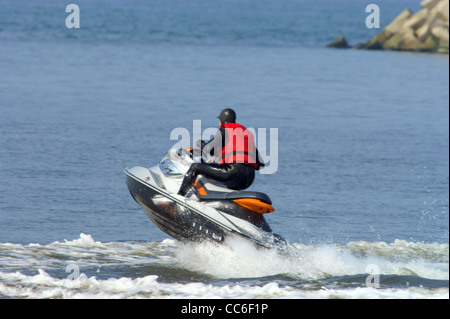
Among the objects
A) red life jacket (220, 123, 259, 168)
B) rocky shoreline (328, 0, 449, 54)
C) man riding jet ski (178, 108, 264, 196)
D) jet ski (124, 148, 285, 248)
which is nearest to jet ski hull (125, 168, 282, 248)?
jet ski (124, 148, 285, 248)

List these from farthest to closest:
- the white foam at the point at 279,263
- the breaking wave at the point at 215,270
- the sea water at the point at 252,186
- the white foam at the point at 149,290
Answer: the white foam at the point at 279,263
the sea water at the point at 252,186
the breaking wave at the point at 215,270
the white foam at the point at 149,290

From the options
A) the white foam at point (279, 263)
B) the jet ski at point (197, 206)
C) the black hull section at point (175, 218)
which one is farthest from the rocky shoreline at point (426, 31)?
the black hull section at point (175, 218)

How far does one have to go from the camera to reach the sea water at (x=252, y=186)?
314 inches

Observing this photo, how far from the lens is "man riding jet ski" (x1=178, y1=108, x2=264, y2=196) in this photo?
862cm

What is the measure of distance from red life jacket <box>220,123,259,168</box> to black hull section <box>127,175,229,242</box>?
0.82m

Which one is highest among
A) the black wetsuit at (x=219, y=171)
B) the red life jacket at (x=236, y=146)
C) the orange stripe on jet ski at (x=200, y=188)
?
the red life jacket at (x=236, y=146)

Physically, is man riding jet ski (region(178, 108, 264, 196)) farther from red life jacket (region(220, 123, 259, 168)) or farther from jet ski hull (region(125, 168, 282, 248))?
jet ski hull (region(125, 168, 282, 248))

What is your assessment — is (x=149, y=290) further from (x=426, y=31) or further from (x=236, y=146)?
(x=426, y=31)

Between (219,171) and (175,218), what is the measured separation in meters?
0.81

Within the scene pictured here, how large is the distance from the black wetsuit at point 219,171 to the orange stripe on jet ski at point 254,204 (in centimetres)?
31

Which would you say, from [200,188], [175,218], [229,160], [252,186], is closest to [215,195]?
[200,188]

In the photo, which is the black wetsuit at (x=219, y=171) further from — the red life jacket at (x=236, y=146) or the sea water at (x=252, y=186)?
the sea water at (x=252, y=186)
